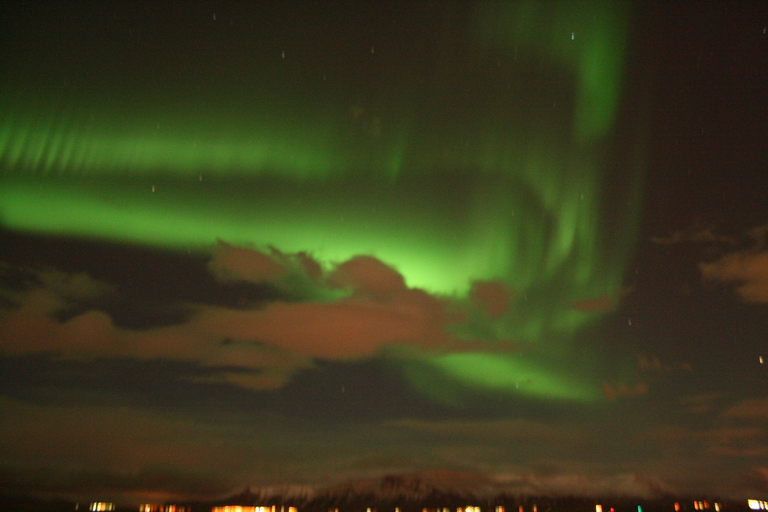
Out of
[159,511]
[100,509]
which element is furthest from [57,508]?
[159,511]

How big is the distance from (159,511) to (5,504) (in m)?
43.1

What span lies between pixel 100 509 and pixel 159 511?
18721 mm

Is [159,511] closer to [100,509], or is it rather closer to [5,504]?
[100,509]

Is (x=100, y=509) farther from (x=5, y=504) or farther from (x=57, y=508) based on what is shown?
(x=5, y=504)

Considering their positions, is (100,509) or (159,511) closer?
(100,509)

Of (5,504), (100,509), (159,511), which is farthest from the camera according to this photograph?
(159,511)

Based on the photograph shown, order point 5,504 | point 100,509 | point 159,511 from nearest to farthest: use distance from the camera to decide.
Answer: point 5,504 < point 100,509 < point 159,511

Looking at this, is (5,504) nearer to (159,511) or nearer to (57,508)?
(57,508)

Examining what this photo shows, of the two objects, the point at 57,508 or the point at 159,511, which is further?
the point at 159,511

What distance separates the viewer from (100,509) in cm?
17162

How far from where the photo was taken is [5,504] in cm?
15762

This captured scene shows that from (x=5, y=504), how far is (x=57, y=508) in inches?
499

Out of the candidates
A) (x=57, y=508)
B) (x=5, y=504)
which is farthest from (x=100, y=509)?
(x=5, y=504)

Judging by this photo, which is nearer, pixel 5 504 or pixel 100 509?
pixel 5 504
